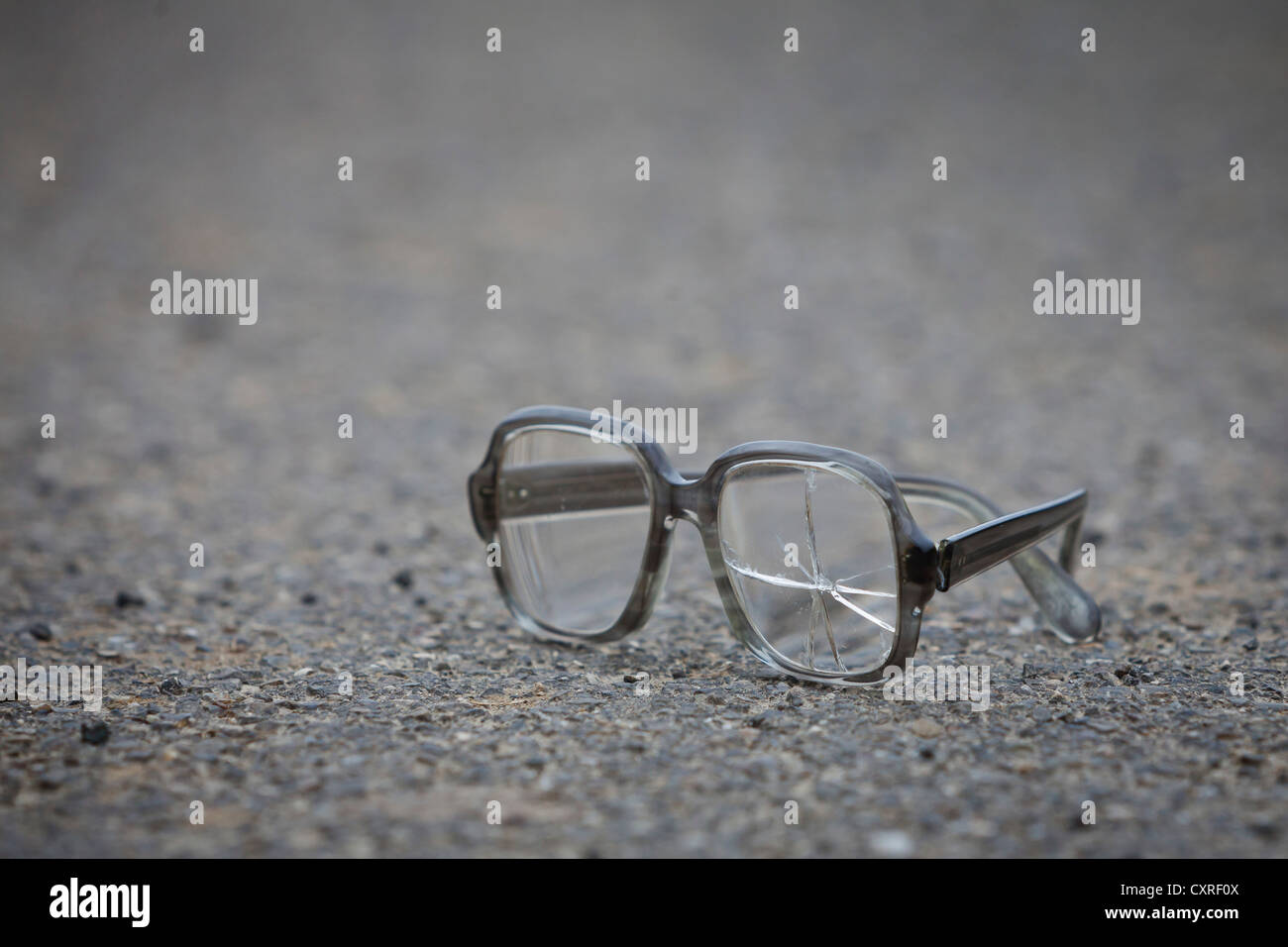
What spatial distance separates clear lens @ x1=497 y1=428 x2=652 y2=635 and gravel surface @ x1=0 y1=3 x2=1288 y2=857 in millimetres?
124

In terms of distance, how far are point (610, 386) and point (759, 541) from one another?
3.08 meters

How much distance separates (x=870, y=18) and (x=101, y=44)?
6873 mm

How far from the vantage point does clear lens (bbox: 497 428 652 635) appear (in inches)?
97.7

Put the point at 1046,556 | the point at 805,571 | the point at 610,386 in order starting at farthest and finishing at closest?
the point at 610,386 < the point at 1046,556 < the point at 805,571

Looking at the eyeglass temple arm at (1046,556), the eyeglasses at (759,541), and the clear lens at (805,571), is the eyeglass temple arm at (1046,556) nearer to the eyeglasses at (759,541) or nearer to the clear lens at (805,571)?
the eyeglasses at (759,541)

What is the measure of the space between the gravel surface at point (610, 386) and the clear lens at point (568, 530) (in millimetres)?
124

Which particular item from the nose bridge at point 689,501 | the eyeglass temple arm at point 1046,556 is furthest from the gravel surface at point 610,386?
the nose bridge at point 689,501

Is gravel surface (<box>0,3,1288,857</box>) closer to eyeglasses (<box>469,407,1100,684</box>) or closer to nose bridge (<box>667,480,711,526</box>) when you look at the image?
eyeglasses (<box>469,407,1100,684</box>)

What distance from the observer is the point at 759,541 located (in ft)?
7.55

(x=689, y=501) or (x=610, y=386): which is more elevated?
(x=610, y=386)

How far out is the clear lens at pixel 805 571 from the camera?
Result: 2.15 metres

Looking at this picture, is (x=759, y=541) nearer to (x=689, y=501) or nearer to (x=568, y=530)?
(x=689, y=501)

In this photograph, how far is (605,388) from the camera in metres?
5.29

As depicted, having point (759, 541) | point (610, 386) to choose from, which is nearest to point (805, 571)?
point (759, 541)
